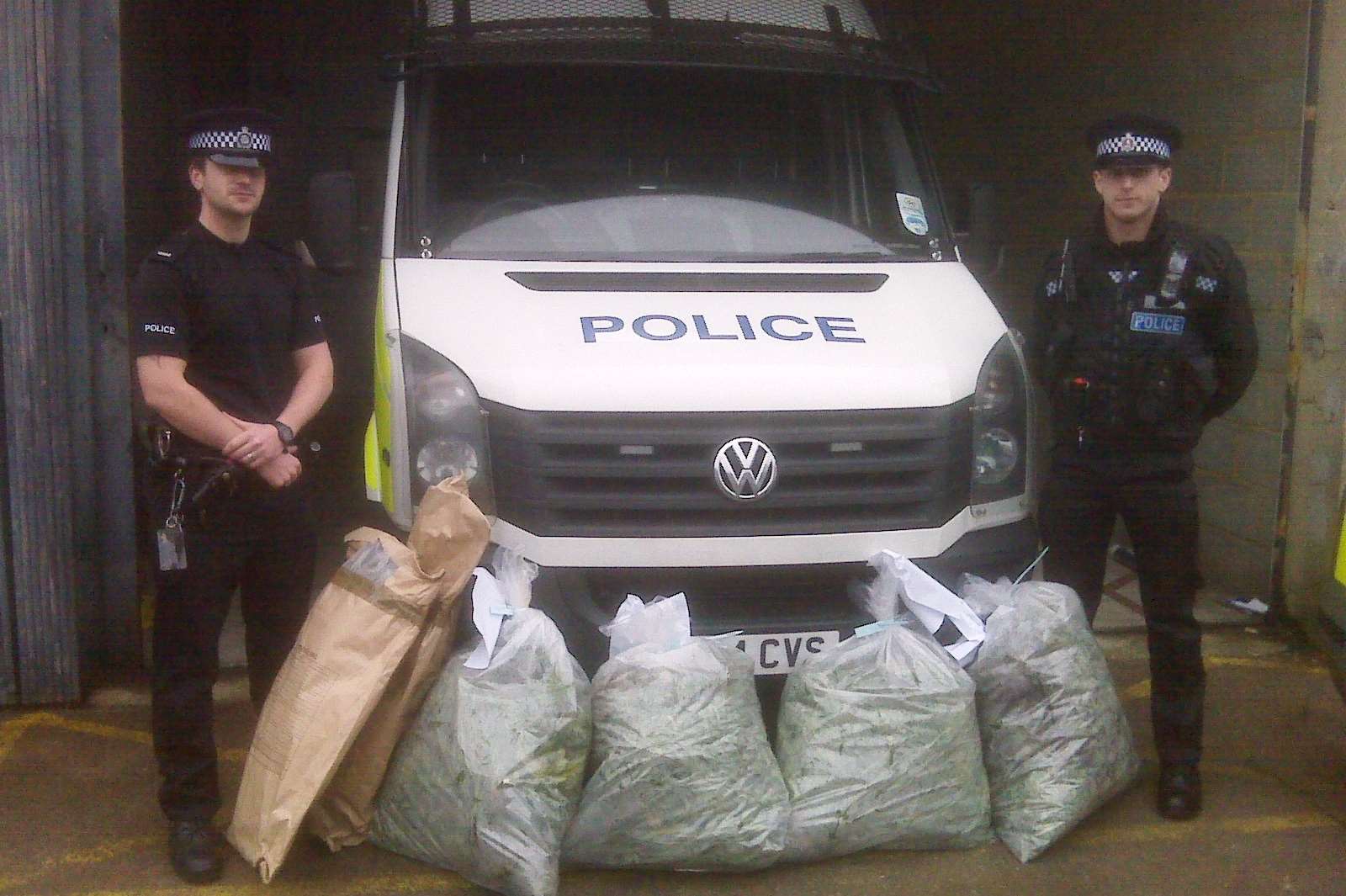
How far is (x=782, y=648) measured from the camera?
368 cm

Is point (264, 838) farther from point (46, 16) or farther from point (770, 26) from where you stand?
point (770, 26)

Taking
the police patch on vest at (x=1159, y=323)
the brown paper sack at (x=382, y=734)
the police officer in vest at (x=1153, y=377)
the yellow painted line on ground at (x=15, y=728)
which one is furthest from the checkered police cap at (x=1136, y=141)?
the yellow painted line on ground at (x=15, y=728)

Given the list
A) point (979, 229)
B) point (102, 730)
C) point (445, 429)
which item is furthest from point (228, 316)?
point (979, 229)

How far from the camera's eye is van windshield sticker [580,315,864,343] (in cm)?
378

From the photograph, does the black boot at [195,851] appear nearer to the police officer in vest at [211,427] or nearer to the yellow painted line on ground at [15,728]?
the police officer in vest at [211,427]

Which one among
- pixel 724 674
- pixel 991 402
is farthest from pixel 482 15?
pixel 724 674

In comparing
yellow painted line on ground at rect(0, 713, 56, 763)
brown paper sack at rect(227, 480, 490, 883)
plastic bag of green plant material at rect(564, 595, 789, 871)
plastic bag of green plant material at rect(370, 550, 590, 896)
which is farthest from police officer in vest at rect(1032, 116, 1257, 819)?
yellow painted line on ground at rect(0, 713, 56, 763)

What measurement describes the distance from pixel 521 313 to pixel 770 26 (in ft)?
5.07

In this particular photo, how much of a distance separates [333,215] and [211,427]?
1277 mm

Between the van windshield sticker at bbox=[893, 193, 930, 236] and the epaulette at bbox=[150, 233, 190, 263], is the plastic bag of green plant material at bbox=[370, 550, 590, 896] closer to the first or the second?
the epaulette at bbox=[150, 233, 190, 263]

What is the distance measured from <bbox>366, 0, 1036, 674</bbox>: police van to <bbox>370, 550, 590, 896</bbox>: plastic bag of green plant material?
250 millimetres

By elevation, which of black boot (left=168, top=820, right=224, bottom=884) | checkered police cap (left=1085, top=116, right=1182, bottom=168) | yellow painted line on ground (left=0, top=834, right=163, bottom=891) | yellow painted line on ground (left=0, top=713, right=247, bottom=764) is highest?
checkered police cap (left=1085, top=116, right=1182, bottom=168)

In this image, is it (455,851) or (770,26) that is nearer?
(455,851)

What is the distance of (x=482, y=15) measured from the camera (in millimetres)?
4633
